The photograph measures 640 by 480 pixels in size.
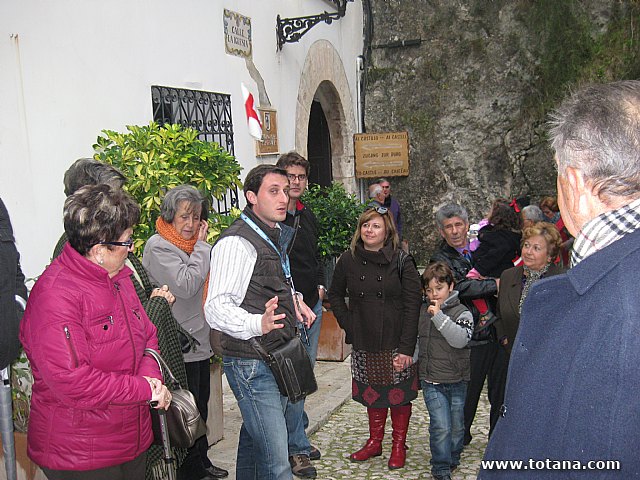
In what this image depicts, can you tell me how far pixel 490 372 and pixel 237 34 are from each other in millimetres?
4143

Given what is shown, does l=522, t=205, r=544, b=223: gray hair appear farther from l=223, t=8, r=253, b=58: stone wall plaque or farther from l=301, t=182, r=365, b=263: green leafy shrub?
l=223, t=8, r=253, b=58: stone wall plaque

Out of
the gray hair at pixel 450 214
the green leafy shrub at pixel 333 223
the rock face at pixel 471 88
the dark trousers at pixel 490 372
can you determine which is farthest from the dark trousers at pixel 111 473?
the rock face at pixel 471 88

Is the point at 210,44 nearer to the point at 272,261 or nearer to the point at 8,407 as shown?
the point at 272,261

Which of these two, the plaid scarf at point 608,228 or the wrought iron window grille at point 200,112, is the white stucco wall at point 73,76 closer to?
the wrought iron window grille at point 200,112

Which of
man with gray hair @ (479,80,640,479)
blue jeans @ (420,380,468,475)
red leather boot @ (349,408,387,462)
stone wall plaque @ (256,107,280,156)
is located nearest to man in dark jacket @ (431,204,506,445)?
blue jeans @ (420,380,468,475)

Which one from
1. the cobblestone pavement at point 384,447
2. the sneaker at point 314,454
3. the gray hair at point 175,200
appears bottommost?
the cobblestone pavement at point 384,447

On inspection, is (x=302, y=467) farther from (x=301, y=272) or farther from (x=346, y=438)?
(x=301, y=272)

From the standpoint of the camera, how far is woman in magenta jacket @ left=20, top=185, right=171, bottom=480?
2.15m

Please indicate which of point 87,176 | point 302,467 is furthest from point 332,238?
point 87,176

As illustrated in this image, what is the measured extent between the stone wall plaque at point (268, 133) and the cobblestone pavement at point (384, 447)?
2.92 metres

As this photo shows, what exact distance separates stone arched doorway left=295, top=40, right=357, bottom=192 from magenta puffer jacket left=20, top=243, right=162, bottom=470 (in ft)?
18.3

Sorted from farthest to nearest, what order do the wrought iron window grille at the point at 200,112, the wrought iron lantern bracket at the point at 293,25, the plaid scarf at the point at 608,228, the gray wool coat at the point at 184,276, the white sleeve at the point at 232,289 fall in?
the wrought iron lantern bracket at the point at 293,25, the wrought iron window grille at the point at 200,112, the gray wool coat at the point at 184,276, the white sleeve at the point at 232,289, the plaid scarf at the point at 608,228

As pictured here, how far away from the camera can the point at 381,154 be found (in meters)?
10.5

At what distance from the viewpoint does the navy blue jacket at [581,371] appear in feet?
3.91
